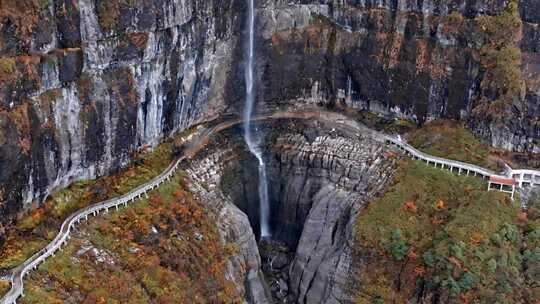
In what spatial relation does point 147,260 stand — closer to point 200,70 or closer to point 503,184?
point 200,70

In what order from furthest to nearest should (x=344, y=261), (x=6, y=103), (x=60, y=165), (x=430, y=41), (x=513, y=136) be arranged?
(x=430, y=41)
(x=513, y=136)
(x=344, y=261)
(x=60, y=165)
(x=6, y=103)

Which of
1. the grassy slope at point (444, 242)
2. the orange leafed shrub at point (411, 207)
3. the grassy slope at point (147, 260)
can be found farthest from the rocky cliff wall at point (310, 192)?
the grassy slope at point (147, 260)

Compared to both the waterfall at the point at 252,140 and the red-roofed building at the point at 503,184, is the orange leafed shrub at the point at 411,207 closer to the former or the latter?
the red-roofed building at the point at 503,184

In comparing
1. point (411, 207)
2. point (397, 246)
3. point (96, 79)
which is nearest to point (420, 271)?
point (397, 246)

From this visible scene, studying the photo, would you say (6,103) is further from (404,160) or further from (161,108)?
(404,160)

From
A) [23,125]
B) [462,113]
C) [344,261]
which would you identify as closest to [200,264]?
[344,261]

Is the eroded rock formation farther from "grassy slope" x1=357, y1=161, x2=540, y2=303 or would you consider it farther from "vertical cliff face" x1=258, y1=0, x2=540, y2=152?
"grassy slope" x1=357, y1=161, x2=540, y2=303
